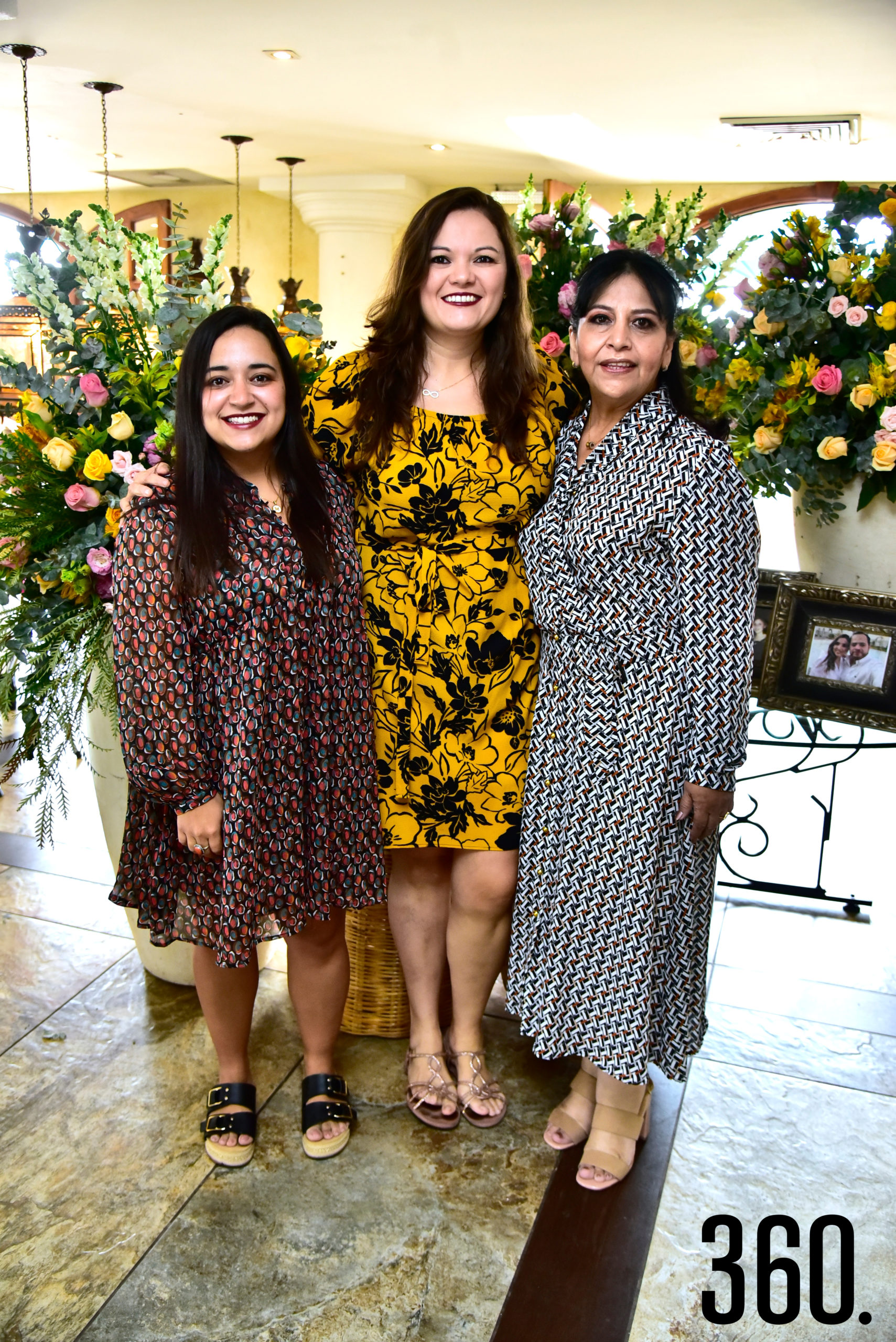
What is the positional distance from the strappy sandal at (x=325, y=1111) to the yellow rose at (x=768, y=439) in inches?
62.3

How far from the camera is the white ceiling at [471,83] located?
17.2 ft

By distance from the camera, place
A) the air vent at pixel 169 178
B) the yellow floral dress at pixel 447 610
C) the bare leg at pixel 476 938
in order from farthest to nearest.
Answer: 1. the air vent at pixel 169 178
2. the bare leg at pixel 476 938
3. the yellow floral dress at pixel 447 610

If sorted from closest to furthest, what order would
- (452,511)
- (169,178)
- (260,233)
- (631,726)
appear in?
(631,726)
(452,511)
(169,178)
(260,233)

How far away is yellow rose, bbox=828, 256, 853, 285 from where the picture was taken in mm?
2258

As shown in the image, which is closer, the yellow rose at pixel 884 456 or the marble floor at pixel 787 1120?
the marble floor at pixel 787 1120

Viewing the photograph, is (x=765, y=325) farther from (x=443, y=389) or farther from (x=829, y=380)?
(x=443, y=389)

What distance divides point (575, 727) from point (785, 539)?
29.6ft

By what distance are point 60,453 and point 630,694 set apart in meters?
1.21

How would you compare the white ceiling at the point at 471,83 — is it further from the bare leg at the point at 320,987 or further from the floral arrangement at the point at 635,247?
the bare leg at the point at 320,987

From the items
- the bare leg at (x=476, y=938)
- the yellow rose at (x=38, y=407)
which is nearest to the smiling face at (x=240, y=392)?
the yellow rose at (x=38, y=407)

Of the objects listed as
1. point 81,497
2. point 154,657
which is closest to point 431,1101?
point 154,657

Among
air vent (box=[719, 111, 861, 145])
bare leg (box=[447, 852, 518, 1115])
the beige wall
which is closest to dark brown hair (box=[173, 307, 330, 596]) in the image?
bare leg (box=[447, 852, 518, 1115])

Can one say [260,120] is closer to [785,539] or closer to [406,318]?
[785,539]

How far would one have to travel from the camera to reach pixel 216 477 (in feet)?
5.88
